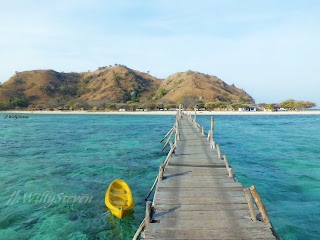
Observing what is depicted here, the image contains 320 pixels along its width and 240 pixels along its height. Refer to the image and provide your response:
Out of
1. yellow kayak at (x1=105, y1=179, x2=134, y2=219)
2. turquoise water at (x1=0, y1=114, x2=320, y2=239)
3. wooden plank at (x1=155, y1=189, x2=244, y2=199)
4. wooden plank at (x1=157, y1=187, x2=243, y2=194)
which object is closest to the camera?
wooden plank at (x1=155, y1=189, x2=244, y2=199)

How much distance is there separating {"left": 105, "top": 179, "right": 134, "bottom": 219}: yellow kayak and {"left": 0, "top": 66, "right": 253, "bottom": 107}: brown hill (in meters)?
89.0

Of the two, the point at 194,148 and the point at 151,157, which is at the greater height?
the point at 194,148

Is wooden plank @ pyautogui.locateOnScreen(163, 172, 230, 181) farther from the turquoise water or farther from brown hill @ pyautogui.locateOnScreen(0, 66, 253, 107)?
brown hill @ pyautogui.locateOnScreen(0, 66, 253, 107)

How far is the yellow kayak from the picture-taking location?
761 cm

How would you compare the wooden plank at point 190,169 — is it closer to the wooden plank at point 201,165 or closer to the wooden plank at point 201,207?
the wooden plank at point 201,165

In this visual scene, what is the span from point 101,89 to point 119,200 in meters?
130

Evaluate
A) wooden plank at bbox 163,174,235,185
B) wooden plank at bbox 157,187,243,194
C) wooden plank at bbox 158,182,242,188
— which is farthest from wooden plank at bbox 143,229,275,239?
wooden plank at bbox 163,174,235,185

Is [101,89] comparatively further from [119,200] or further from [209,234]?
[209,234]

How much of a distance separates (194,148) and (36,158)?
13.7 metres

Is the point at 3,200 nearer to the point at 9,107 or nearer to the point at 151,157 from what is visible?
the point at 151,157

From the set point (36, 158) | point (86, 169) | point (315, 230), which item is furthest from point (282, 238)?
point (36, 158)

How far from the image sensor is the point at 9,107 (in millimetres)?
97812

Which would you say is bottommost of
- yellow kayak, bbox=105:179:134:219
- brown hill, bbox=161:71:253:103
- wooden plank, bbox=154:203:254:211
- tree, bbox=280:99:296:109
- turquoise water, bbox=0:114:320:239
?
turquoise water, bbox=0:114:320:239

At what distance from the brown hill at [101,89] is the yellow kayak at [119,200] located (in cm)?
8897
